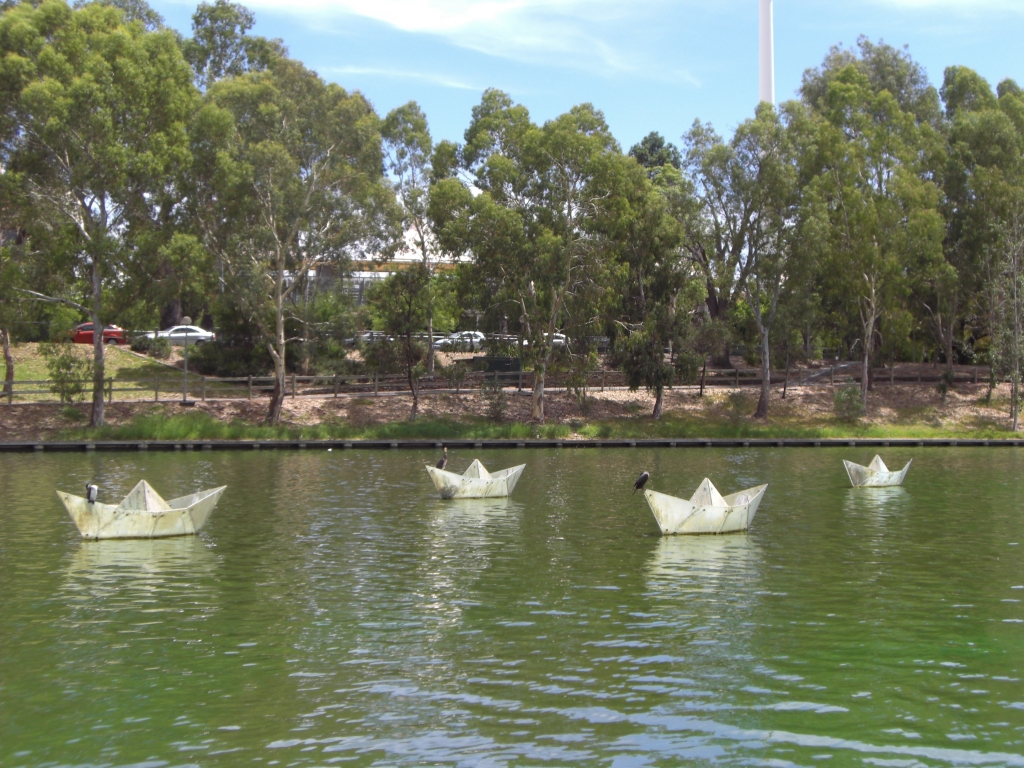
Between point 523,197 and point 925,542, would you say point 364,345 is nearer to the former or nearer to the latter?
point 523,197

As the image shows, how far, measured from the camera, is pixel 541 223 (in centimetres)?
5866

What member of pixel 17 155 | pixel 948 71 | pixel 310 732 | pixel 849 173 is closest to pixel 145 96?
pixel 17 155

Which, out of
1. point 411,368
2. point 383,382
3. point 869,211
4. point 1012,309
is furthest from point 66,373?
point 1012,309

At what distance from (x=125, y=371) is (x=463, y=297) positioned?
2217 centimetres

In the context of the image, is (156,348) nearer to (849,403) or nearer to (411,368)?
(411,368)

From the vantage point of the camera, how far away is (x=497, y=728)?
13.0 m

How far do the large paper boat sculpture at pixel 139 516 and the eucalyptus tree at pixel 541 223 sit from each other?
107 feet

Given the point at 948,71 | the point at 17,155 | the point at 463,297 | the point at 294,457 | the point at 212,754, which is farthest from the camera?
the point at 948,71

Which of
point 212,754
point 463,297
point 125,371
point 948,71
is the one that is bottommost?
point 212,754

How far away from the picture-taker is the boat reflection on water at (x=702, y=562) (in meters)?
21.5

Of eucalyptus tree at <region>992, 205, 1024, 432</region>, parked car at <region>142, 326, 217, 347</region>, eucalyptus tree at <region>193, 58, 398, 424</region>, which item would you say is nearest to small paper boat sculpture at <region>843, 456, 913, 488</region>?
eucalyptus tree at <region>992, 205, 1024, 432</region>

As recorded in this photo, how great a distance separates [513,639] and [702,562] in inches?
314

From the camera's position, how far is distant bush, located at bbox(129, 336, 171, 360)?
69.9 metres

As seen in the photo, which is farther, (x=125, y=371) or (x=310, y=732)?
(x=125, y=371)
